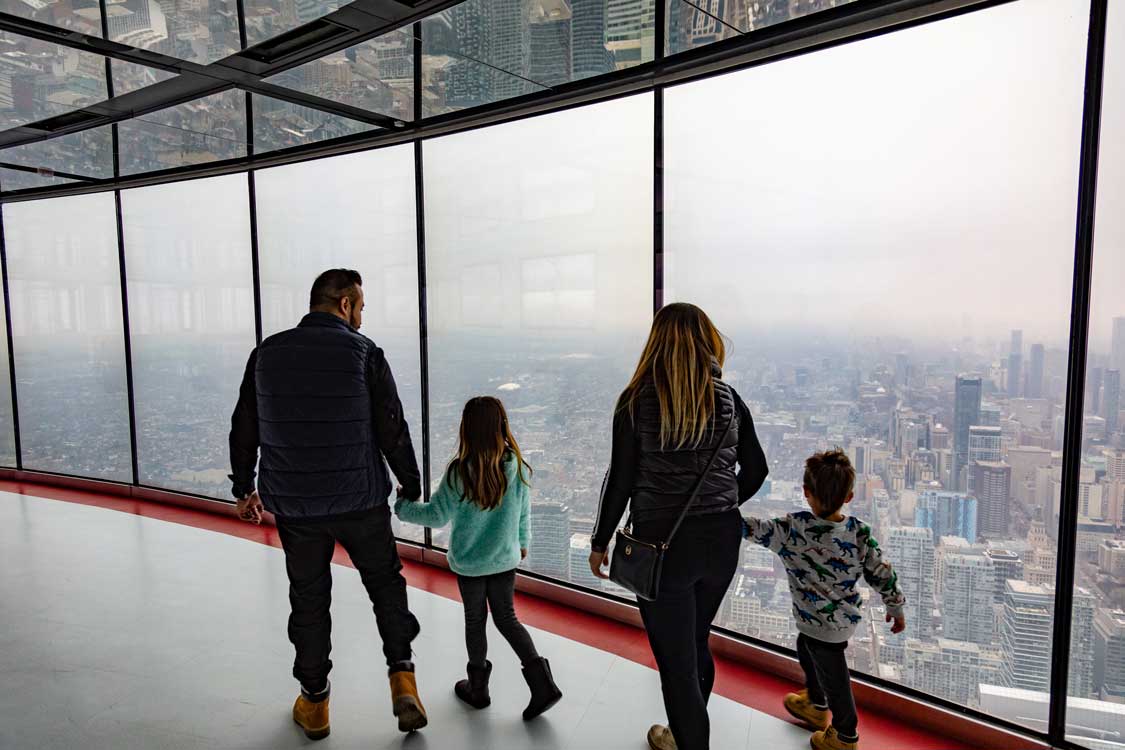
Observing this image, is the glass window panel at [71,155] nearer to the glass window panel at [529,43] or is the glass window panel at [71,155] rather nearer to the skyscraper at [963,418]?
the glass window panel at [529,43]

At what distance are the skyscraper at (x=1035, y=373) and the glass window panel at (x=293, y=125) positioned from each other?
3952 mm

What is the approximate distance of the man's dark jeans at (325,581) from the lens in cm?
238

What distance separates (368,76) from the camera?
3.62m

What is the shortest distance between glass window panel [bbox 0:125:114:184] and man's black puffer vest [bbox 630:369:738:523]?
4.78 m

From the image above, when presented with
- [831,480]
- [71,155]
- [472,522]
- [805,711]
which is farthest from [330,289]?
[71,155]

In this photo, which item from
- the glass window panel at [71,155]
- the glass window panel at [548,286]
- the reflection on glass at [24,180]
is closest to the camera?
the glass window panel at [548,286]

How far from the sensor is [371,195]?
4586 millimetres

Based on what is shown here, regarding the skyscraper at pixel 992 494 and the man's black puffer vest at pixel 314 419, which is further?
the skyscraper at pixel 992 494

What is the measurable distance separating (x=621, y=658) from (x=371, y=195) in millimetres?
3513

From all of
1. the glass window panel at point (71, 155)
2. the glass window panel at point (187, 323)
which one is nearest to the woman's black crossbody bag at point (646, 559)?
the glass window panel at point (187, 323)

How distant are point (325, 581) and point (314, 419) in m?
0.65

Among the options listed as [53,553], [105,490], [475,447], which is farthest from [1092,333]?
[105,490]

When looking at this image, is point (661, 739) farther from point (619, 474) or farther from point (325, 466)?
point (325, 466)

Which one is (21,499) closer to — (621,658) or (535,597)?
(535,597)
